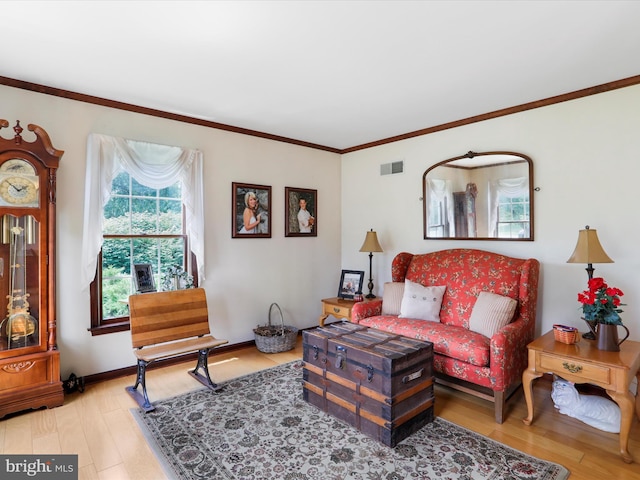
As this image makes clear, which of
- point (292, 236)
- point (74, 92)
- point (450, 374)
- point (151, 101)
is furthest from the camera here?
point (292, 236)

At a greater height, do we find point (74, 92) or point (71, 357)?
point (74, 92)

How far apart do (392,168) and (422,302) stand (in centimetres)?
189

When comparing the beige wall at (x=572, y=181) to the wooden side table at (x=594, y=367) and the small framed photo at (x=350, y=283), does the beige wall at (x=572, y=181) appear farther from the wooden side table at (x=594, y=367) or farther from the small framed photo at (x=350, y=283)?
the small framed photo at (x=350, y=283)

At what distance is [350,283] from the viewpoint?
14.9ft

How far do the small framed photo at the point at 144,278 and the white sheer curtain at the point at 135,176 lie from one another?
389 millimetres

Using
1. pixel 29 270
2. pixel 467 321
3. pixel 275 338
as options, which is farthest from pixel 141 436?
pixel 467 321

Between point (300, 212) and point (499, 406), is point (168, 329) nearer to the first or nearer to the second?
point (300, 212)

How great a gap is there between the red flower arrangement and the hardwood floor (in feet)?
2.59

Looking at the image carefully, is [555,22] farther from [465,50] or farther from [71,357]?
[71,357]

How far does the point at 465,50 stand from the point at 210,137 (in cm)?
266

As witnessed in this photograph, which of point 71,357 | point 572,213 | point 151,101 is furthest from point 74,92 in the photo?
point 572,213

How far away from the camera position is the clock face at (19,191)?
266 cm

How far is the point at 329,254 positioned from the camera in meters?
5.12

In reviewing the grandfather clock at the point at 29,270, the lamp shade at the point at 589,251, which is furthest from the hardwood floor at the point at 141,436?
the lamp shade at the point at 589,251
